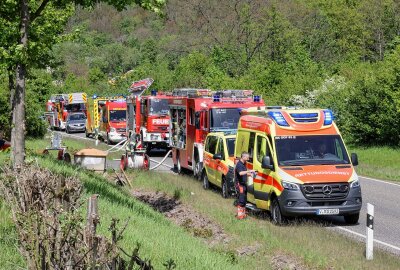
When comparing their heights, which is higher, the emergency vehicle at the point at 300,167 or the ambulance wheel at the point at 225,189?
the emergency vehicle at the point at 300,167

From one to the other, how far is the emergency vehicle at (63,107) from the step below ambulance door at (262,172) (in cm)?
4840

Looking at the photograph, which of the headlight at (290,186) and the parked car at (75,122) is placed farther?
the parked car at (75,122)

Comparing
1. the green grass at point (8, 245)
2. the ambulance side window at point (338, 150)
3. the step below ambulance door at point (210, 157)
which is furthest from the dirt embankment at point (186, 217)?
the green grass at point (8, 245)

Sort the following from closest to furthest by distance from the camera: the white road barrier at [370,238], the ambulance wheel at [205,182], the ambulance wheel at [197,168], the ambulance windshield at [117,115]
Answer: the white road barrier at [370,238] → the ambulance wheel at [205,182] → the ambulance wheel at [197,168] → the ambulance windshield at [117,115]

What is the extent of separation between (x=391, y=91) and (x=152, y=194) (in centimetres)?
1603

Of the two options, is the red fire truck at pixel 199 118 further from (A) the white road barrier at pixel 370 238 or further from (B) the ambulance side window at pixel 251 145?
(A) the white road barrier at pixel 370 238

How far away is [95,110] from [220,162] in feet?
101

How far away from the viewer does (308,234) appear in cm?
1361

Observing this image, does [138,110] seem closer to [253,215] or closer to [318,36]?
[253,215]

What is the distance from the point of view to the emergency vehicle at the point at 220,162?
19.5 meters

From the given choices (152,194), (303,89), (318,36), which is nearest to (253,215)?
(152,194)

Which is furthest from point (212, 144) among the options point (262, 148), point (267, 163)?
point (267, 163)

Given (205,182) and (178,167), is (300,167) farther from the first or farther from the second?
(178,167)

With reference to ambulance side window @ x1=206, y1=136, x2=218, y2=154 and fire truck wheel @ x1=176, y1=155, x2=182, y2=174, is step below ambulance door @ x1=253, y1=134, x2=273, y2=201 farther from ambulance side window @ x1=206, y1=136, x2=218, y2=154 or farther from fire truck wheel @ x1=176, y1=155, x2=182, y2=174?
fire truck wheel @ x1=176, y1=155, x2=182, y2=174
